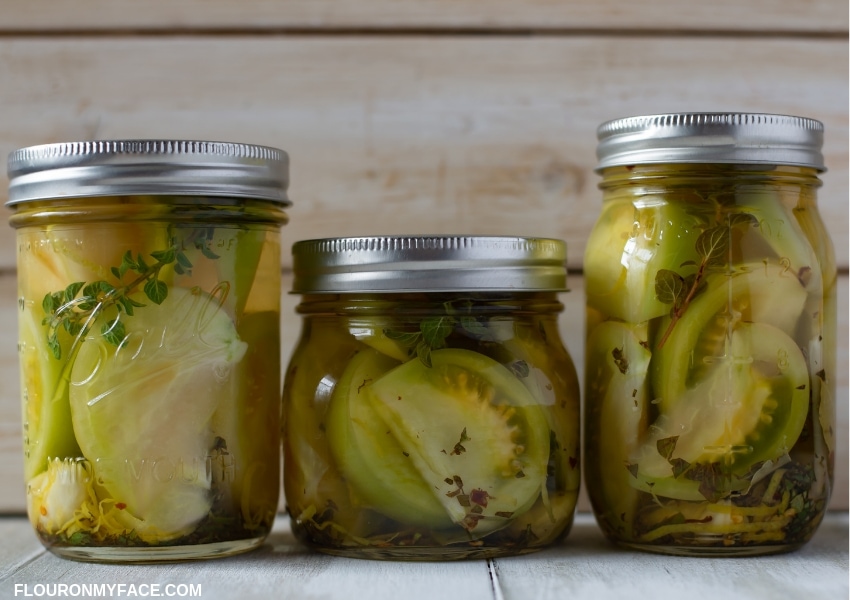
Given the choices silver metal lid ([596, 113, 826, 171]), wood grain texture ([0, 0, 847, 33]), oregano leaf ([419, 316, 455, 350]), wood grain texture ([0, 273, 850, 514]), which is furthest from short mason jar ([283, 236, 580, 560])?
wood grain texture ([0, 0, 847, 33])

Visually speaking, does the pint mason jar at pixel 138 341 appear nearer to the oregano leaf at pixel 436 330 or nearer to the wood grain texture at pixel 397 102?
the oregano leaf at pixel 436 330

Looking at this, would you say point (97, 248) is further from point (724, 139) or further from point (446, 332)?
point (724, 139)

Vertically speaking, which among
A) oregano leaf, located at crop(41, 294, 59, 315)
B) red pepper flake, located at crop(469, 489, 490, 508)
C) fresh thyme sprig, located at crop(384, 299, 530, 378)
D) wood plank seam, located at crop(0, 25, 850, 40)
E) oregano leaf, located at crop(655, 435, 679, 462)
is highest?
wood plank seam, located at crop(0, 25, 850, 40)

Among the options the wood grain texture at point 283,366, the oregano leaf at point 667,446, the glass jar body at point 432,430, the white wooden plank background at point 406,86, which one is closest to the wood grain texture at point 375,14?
the white wooden plank background at point 406,86

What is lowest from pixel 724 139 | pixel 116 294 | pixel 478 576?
pixel 478 576

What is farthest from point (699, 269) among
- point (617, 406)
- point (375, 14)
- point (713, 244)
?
point (375, 14)

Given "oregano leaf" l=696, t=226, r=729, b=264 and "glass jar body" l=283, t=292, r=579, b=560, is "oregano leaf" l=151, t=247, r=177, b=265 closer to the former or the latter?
"glass jar body" l=283, t=292, r=579, b=560
